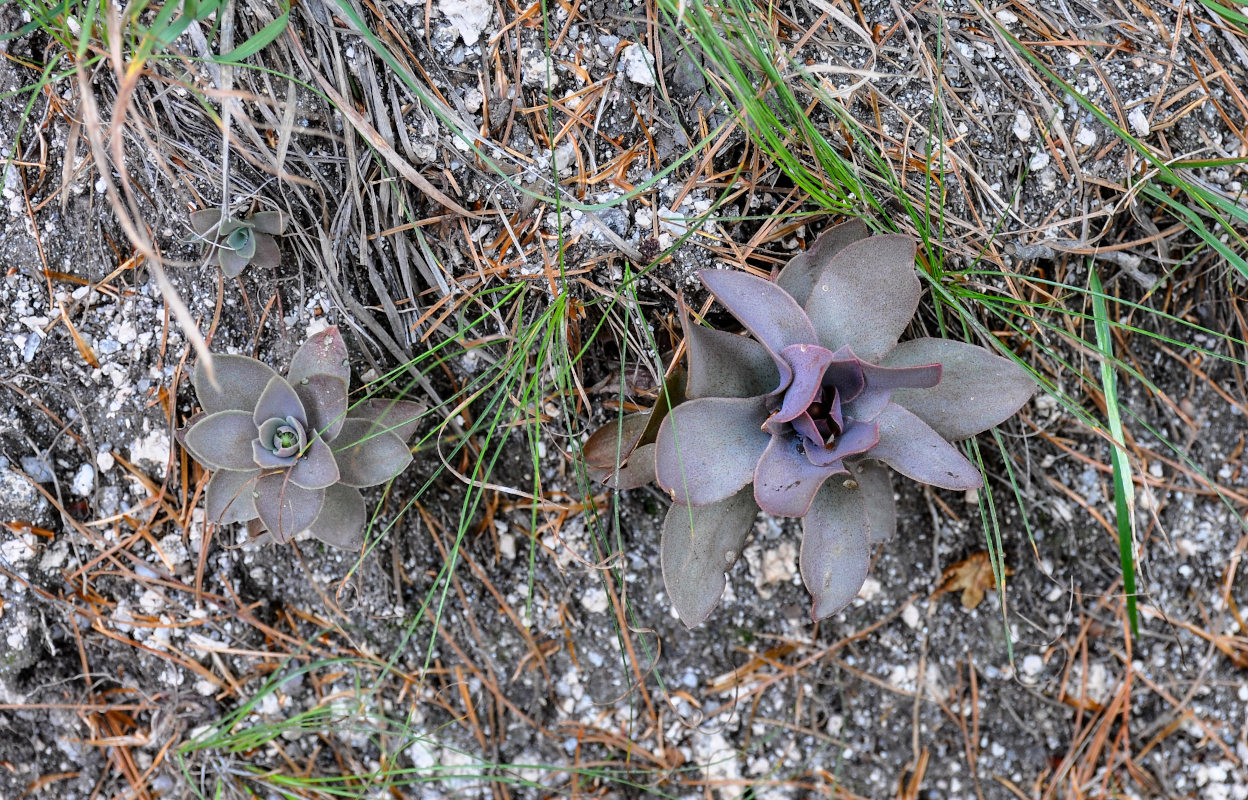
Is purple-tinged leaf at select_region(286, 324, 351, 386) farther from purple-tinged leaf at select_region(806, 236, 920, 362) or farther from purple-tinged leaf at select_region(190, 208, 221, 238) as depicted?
purple-tinged leaf at select_region(806, 236, 920, 362)

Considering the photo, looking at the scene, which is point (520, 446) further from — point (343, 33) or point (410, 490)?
point (343, 33)

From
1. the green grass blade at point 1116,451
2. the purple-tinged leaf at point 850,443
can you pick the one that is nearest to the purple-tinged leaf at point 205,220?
the purple-tinged leaf at point 850,443

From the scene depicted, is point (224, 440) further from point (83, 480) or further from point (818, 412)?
point (818, 412)

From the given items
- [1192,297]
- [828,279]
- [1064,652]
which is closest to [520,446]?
[828,279]

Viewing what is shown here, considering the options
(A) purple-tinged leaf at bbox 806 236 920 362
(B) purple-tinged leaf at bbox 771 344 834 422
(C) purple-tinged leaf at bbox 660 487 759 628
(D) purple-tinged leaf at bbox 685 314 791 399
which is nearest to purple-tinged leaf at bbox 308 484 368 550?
(C) purple-tinged leaf at bbox 660 487 759 628

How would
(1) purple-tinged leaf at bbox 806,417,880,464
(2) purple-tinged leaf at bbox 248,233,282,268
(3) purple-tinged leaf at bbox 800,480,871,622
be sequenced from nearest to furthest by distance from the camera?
(1) purple-tinged leaf at bbox 806,417,880,464, (3) purple-tinged leaf at bbox 800,480,871,622, (2) purple-tinged leaf at bbox 248,233,282,268

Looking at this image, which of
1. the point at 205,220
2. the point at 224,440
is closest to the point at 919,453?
the point at 224,440
